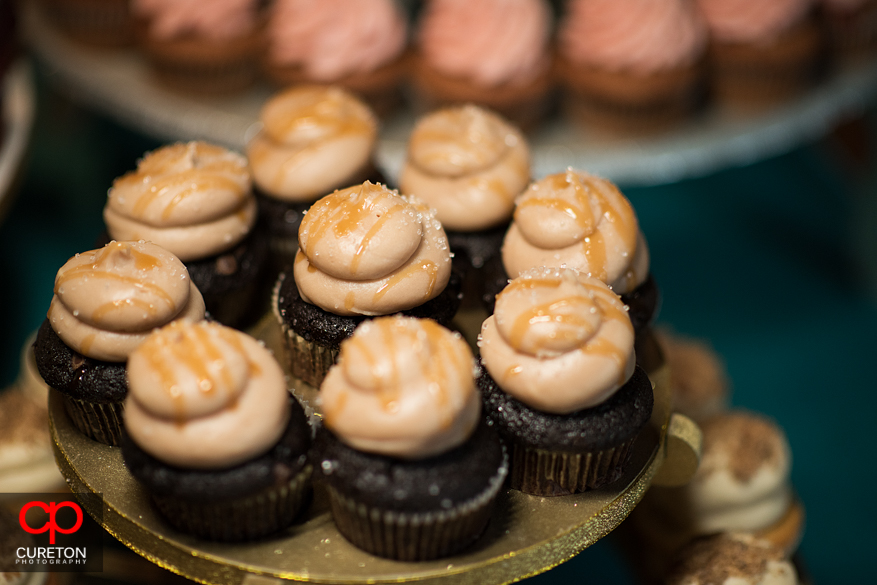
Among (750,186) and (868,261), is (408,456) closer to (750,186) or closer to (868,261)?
(868,261)

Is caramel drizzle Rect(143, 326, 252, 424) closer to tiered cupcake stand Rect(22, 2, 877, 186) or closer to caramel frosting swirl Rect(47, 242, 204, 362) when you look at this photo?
caramel frosting swirl Rect(47, 242, 204, 362)

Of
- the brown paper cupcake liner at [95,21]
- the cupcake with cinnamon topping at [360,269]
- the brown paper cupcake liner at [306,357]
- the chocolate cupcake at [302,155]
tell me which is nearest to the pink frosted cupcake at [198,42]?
the brown paper cupcake liner at [95,21]

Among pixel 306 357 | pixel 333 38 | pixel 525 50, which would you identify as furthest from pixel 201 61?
pixel 306 357

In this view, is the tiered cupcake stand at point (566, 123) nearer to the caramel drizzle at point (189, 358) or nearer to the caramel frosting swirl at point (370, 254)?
the caramel frosting swirl at point (370, 254)

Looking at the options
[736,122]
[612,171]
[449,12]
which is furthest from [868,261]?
[449,12]

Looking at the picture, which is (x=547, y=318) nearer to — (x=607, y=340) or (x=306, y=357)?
(x=607, y=340)

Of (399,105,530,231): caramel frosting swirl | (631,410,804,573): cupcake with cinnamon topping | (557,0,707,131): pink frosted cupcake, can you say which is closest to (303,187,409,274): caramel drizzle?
(399,105,530,231): caramel frosting swirl
